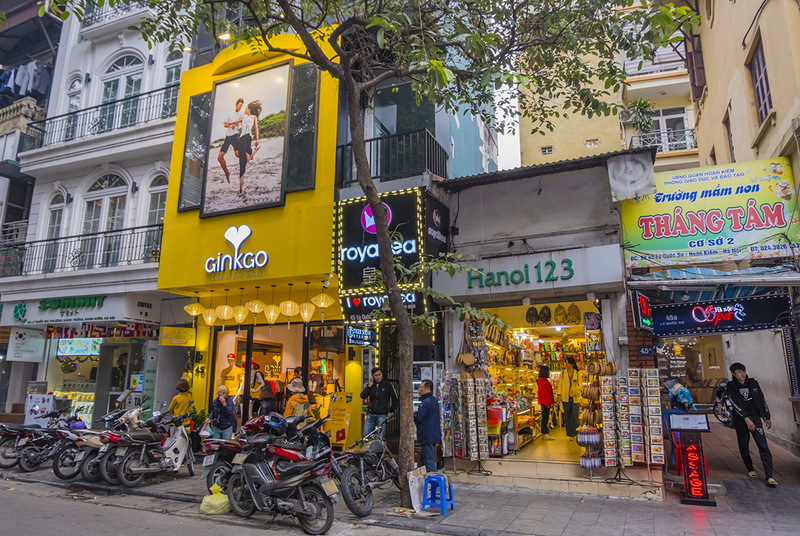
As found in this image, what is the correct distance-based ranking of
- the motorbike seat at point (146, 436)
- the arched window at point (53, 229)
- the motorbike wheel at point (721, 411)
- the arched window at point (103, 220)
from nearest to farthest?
the motorbike wheel at point (721, 411) → the motorbike seat at point (146, 436) → the arched window at point (103, 220) → the arched window at point (53, 229)

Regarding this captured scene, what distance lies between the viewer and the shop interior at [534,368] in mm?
9844

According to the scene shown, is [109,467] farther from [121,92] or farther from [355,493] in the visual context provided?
[121,92]

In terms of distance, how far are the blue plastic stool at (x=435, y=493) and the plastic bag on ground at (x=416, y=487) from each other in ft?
0.24

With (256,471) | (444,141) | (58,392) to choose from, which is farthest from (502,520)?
(58,392)

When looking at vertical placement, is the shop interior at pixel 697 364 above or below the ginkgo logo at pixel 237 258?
below

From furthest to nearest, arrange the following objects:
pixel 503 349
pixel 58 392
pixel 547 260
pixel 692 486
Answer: pixel 58 392, pixel 503 349, pixel 547 260, pixel 692 486

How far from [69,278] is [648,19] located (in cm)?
1493

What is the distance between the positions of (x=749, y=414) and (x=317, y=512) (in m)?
7.19

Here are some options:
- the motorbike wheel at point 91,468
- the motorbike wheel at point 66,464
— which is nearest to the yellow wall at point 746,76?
the motorbike wheel at point 91,468

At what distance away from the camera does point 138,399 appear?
14359 millimetres

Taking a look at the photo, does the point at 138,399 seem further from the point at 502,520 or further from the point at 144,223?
the point at 502,520

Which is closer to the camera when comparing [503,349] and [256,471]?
[256,471]

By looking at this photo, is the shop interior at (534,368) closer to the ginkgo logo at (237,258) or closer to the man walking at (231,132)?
the ginkgo logo at (237,258)

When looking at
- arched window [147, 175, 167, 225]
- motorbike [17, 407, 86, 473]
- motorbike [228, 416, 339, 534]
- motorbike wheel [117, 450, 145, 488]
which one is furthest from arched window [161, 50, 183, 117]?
motorbike [228, 416, 339, 534]
